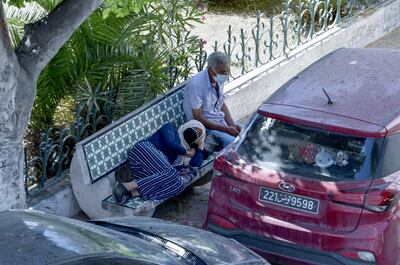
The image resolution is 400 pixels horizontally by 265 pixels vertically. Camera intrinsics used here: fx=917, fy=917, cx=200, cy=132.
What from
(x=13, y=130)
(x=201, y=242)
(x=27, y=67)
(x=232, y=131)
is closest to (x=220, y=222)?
(x=201, y=242)

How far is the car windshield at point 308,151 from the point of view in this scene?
6.44m

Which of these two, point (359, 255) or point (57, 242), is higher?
point (57, 242)

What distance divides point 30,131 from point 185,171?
58.8 inches

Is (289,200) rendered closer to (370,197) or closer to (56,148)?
(370,197)

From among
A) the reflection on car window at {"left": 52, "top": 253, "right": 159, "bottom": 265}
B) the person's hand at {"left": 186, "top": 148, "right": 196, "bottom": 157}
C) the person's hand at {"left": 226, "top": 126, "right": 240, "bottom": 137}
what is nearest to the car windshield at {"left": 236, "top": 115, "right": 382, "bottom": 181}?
the person's hand at {"left": 186, "top": 148, "right": 196, "bottom": 157}

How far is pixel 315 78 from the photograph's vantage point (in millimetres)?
7516

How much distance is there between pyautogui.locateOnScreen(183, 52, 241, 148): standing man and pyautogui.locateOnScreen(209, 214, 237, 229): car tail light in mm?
1780

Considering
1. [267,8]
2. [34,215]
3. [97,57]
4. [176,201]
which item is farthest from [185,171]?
[267,8]

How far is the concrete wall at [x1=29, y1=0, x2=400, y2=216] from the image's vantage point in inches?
309

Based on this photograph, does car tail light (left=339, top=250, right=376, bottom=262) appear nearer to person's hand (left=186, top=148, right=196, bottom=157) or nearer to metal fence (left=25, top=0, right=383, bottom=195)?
person's hand (left=186, top=148, right=196, bottom=157)

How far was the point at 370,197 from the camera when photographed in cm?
628

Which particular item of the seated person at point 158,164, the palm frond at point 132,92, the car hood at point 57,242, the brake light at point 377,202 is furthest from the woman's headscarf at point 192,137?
the car hood at point 57,242

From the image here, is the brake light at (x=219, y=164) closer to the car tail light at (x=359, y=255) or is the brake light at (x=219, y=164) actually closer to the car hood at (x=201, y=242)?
the car hood at (x=201, y=242)

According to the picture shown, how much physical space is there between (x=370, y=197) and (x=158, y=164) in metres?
2.19
